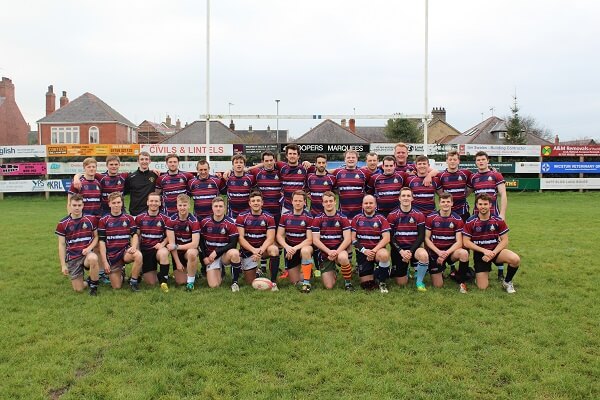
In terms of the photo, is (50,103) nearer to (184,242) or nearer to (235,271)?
(184,242)

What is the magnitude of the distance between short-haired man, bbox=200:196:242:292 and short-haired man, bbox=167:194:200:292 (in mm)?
135

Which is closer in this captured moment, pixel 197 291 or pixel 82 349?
pixel 82 349

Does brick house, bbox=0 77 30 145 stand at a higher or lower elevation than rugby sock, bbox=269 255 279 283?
higher

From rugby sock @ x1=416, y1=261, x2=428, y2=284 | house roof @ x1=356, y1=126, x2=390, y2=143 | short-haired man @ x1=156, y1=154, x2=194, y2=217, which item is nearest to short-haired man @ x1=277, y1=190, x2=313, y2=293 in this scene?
rugby sock @ x1=416, y1=261, x2=428, y2=284

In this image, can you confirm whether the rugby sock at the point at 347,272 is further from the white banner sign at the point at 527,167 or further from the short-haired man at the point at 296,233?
the white banner sign at the point at 527,167

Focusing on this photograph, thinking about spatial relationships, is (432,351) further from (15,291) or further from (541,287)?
(15,291)

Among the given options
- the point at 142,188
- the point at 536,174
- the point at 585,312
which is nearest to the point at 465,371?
the point at 585,312

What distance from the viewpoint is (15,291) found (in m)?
5.54

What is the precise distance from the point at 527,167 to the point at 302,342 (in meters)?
17.0

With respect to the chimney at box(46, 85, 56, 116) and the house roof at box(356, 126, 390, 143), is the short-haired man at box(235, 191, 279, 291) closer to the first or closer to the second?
the chimney at box(46, 85, 56, 116)

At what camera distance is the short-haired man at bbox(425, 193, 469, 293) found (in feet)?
18.5

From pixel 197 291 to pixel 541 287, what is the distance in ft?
12.9

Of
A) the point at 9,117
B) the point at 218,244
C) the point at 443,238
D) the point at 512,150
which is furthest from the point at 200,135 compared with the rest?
the point at 443,238

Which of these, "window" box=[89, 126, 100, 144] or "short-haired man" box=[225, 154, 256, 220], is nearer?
"short-haired man" box=[225, 154, 256, 220]
